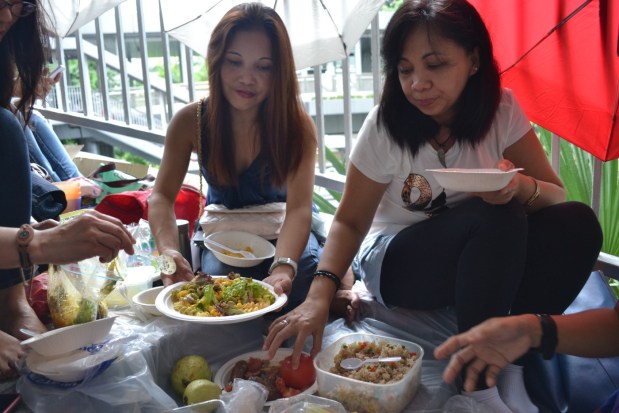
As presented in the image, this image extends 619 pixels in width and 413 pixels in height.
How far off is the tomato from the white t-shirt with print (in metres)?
0.53

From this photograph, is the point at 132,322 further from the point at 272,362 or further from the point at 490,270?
the point at 490,270

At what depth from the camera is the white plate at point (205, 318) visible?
162cm

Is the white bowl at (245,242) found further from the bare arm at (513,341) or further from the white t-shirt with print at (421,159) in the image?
the bare arm at (513,341)

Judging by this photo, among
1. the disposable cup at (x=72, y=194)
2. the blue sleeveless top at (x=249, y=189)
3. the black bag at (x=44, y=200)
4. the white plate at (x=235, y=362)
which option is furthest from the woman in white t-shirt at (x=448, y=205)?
the disposable cup at (x=72, y=194)

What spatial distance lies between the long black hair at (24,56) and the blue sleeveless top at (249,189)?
0.58 metres

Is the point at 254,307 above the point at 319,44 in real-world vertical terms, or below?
below

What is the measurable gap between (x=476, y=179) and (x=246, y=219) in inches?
38.5

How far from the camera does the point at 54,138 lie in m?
3.18

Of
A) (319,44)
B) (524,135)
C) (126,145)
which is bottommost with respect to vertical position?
(126,145)

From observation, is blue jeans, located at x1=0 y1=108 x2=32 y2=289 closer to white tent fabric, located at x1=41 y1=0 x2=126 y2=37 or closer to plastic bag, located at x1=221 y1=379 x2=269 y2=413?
plastic bag, located at x1=221 y1=379 x2=269 y2=413

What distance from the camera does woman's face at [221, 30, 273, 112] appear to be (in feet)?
6.94

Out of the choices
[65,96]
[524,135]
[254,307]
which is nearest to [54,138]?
[65,96]

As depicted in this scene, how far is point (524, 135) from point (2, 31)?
1.48m

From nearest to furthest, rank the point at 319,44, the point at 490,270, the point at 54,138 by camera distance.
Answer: the point at 490,270 → the point at 319,44 → the point at 54,138
